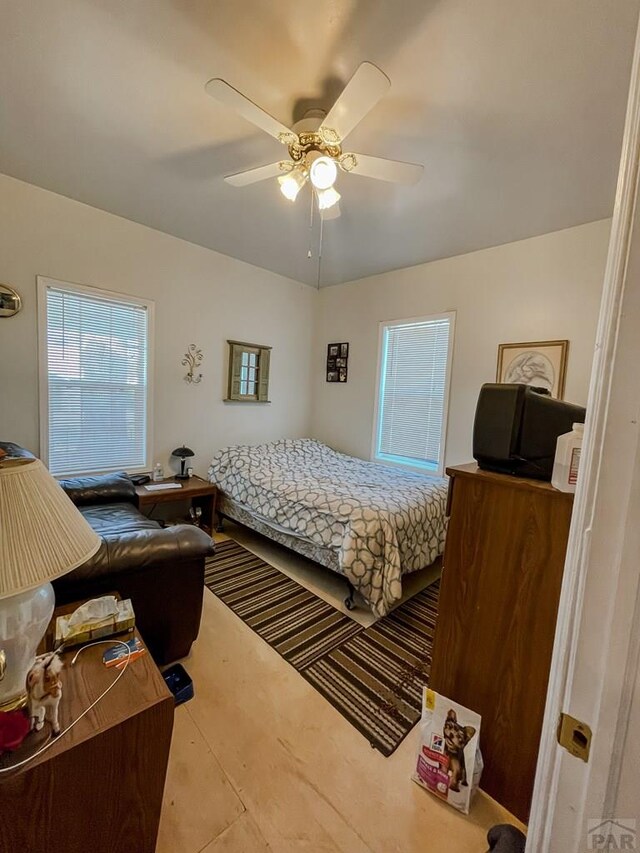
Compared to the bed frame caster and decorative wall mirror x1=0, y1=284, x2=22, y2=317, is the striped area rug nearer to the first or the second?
the bed frame caster

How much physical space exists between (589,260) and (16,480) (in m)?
3.57

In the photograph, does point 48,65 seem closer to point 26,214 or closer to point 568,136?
point 26,214

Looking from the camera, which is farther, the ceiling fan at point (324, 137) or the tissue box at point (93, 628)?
the ceiling fan at point (324, 137)

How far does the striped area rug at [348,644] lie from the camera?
154 cm

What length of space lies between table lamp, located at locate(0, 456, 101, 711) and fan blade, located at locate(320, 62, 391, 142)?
67.5 inches

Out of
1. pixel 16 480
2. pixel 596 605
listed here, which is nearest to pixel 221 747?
pixel 16 480

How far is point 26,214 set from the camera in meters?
2.54

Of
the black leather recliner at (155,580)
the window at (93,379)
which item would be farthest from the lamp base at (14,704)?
the window at (93,379)

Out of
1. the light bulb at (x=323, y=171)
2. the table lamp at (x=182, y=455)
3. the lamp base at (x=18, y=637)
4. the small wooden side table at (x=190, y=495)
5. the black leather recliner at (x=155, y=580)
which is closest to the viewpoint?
the lamp base at (x=18, y=637)

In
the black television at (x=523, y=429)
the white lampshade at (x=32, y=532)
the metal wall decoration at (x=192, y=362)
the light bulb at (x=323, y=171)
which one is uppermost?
the light bulb at (x=323, y=171)

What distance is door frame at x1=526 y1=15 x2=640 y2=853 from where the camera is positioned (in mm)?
428

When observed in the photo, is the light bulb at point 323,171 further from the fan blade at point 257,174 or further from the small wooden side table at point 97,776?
the small wooden side table at point 97,776

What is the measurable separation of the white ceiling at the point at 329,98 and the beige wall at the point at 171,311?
27 centimetres

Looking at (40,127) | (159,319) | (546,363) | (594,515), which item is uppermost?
(40,127)
